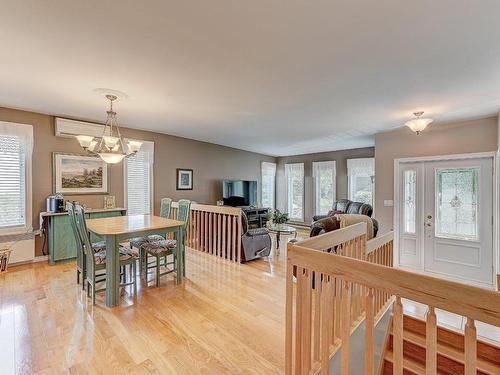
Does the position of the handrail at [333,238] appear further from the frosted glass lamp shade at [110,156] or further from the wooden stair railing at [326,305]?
the frosted glass lamp shade at [110,156]

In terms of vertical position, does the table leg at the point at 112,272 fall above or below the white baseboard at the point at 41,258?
above

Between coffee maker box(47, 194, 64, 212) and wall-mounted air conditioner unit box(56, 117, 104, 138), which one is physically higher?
wall-mounted air conditioner unit box(56, 117, 104, 138)

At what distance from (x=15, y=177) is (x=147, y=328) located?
11.9 ft

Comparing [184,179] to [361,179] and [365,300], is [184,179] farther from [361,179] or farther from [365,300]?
[365,300]

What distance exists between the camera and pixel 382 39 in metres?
2.06

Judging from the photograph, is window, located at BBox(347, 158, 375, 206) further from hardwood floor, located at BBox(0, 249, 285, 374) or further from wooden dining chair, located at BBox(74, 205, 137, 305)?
wooden dining chair, located at BBox(74, 205, 137, 305)

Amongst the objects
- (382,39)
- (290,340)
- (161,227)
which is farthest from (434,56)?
(161,227)

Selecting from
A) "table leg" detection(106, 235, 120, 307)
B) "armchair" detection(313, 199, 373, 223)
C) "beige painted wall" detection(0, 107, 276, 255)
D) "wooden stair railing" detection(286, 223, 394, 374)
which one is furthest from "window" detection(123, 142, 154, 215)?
"wooden stair railing" detection(286, 223, 394, 374)

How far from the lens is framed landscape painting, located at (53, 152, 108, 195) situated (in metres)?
4.55

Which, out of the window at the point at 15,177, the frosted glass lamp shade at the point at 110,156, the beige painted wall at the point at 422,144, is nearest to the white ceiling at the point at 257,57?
the beige painted wall at the point at 422,144

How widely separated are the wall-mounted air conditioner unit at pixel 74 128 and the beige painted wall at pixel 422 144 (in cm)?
547

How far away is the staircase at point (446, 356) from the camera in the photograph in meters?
1.67

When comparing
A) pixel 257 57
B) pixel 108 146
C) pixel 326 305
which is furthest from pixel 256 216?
pixel 326 305

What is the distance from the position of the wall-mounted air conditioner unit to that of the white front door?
19.1ft
